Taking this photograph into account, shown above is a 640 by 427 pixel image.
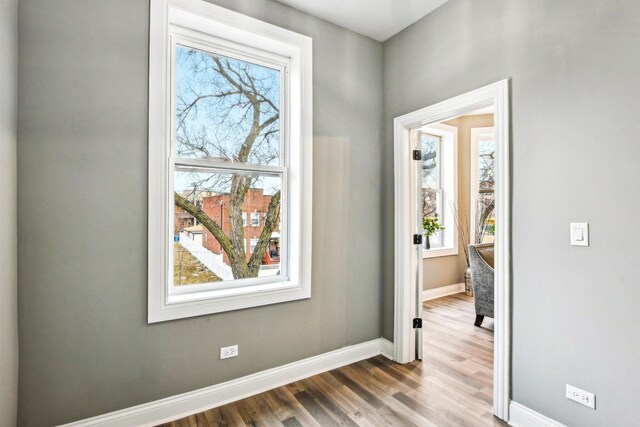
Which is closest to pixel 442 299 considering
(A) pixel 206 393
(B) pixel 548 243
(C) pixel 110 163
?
(B) pixel 548 243

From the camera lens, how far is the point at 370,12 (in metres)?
2.56

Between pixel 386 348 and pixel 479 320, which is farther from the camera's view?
pixel 479 320

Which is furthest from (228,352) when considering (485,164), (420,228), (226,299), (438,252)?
(485,164)

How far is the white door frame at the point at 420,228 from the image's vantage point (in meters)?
1.99

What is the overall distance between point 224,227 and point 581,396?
239 cm

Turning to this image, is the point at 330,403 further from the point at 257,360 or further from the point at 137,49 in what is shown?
the point at 137,49

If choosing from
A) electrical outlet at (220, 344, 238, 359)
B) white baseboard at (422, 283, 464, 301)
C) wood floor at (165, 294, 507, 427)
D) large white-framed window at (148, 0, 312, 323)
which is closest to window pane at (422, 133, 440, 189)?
white baseboard at (422, 283, 464, 301)

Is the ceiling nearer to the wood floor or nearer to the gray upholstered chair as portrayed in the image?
the gray upholstered chair

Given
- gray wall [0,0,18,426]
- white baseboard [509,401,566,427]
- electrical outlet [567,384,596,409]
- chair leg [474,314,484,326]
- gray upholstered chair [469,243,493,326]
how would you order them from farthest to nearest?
chair leg [474,314,484,326], gray upholstered chair [469,243,493,326], white baseboard [509,401,566,427], electrical outlet [567,384,596,409], gray wall [0,0,18,426]

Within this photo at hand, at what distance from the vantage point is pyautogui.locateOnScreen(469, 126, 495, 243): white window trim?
5188 mm

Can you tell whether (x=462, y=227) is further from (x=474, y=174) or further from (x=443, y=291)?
(x=443, y=291)

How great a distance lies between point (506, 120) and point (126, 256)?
247cm

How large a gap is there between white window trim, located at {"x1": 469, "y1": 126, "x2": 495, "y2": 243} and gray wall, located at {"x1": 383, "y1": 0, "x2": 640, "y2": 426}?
330 cm

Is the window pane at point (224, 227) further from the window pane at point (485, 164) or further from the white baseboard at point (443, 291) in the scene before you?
the window pane at point (485, 164)
